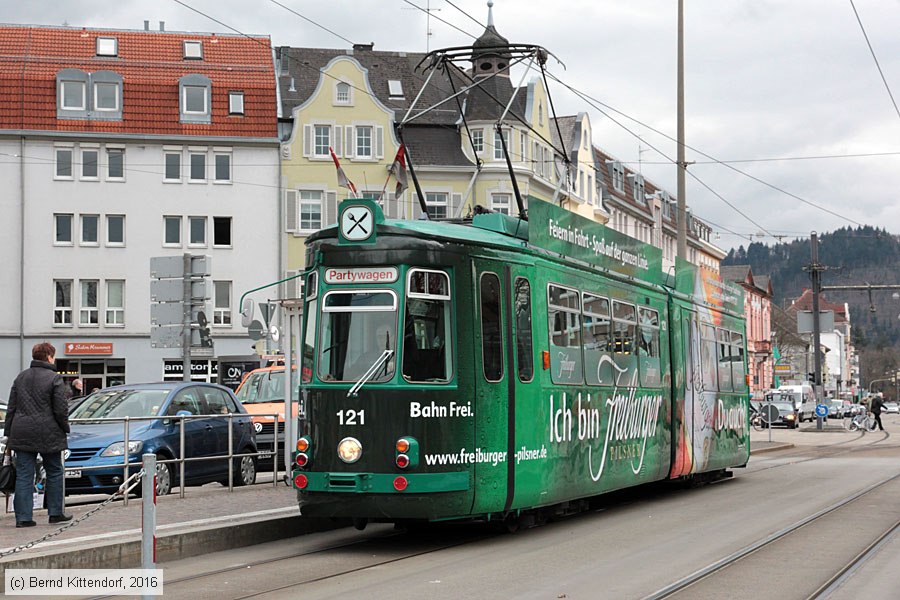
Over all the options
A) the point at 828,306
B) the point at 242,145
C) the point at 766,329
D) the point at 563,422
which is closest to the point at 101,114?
the point at 242,145

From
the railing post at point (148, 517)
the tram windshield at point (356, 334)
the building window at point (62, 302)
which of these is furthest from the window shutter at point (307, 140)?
the railing post at point (148, 517)

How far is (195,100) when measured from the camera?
186 feet

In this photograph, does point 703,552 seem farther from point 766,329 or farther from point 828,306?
point 828,306

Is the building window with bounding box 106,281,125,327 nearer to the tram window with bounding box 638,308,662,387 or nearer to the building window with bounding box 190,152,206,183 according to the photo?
the building window with bounding box 190,152,206,183

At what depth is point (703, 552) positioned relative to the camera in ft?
39.3

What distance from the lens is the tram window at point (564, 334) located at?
13852 millimetres

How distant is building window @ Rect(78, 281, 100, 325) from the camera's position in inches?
2174

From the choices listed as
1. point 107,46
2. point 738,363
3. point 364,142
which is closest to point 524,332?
point 738,363

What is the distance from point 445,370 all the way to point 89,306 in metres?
45.8

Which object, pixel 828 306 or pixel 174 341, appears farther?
pixel 828 306

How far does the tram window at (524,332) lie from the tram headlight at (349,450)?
1.87 m

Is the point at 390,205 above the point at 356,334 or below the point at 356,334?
above

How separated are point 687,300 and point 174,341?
7.54 metres

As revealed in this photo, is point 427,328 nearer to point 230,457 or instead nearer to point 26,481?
point 26,481
